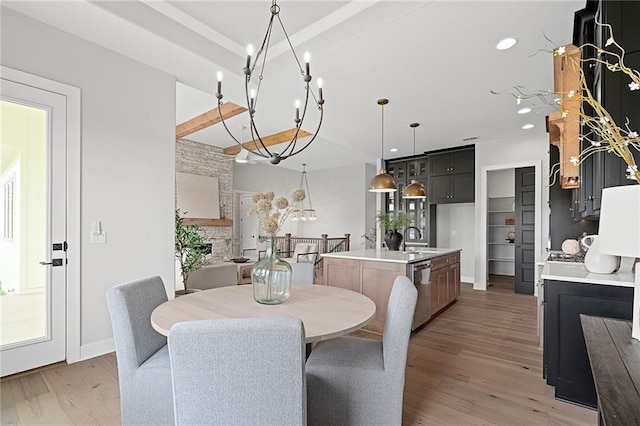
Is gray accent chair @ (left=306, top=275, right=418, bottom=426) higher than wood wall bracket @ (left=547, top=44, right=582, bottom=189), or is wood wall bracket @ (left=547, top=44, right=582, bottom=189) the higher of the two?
wood wall bracket @ (left=547, top=44, right=582, bottom=189)

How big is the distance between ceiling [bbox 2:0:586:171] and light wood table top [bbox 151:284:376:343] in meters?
2.17

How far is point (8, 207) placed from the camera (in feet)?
8.09

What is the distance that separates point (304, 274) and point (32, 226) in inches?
88.1

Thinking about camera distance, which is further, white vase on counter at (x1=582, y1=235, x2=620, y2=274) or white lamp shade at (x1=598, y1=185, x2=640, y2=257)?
white vase on counter at (x1=582, y1=235, x2=620, y2=274)

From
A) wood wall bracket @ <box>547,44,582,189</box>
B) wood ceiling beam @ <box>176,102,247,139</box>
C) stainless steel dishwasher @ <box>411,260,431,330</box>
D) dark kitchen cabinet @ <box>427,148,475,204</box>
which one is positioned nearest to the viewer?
wood wall bracket @ <box>547,44,582,189</box>

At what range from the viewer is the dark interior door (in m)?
5.60

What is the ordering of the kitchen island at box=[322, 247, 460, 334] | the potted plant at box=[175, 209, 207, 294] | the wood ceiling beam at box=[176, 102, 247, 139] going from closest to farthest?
the kitchen island at box=[322, 247, 460, 334]
the potted plant at box=[175, 209, 207, 294]
the wood ceiling beam at box=[176, 102, 247, 139]

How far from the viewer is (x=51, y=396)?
217cm

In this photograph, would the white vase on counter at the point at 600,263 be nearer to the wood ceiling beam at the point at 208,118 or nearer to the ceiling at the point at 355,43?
the ceiling at the point at 355,43

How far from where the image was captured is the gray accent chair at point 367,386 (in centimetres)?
162

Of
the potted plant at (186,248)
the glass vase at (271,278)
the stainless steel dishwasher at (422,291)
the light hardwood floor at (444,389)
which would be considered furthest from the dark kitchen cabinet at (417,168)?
the glass vase at (271,278)

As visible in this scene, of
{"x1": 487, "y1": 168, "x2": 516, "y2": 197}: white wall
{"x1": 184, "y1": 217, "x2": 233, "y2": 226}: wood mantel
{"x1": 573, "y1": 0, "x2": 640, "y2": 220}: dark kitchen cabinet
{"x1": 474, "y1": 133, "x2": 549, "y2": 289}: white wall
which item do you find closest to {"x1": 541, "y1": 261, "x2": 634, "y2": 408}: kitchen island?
{"x1": 573, "y1": 0, "x2": 640, "y2": 220}: dark kitchen cabinet

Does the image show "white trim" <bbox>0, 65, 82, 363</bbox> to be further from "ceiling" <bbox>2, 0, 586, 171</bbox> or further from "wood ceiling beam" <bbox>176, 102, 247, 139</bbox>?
"wood ceiling beam" <bbox>176, 102, 247, 139</bbox>

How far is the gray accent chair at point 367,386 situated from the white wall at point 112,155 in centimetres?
228
